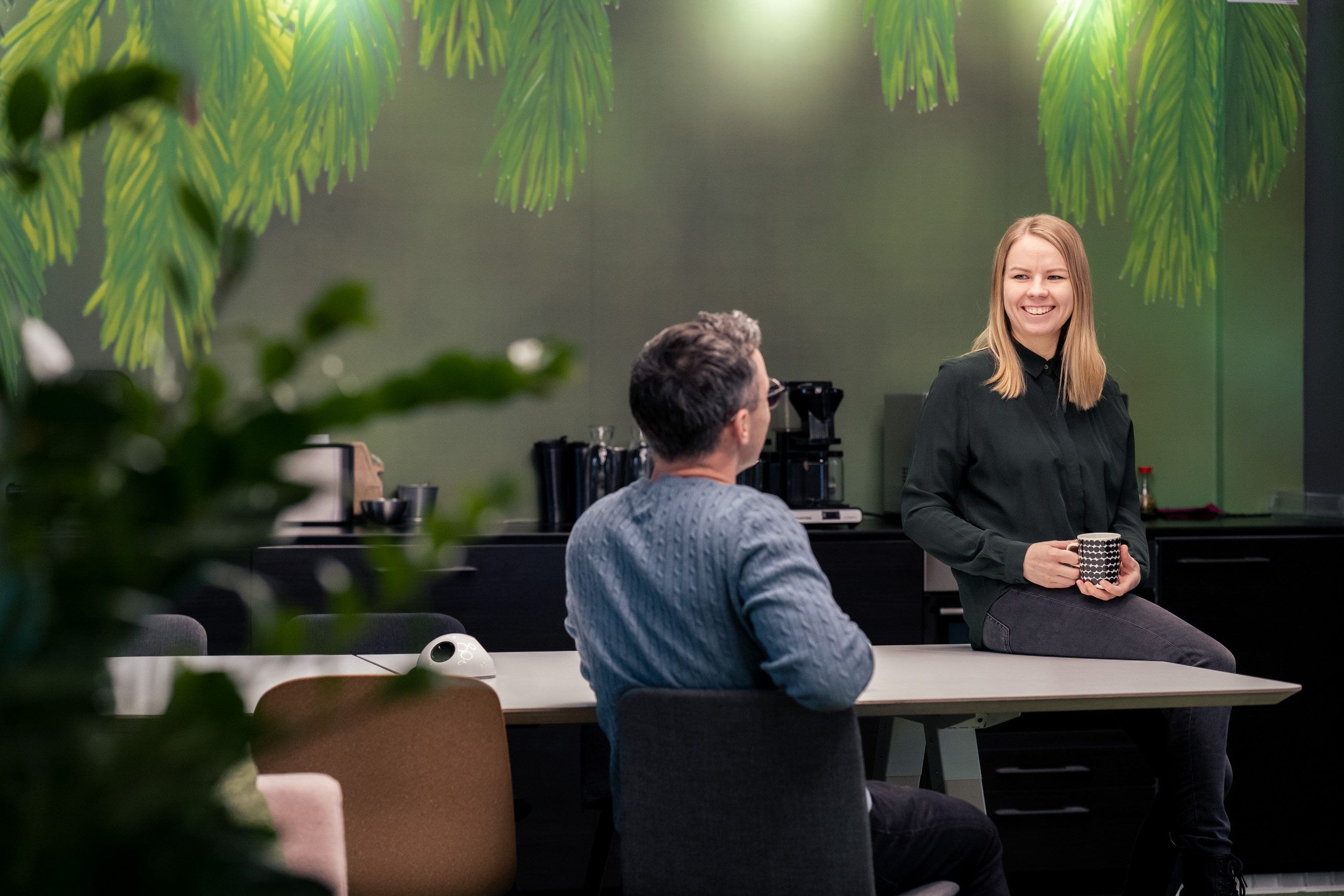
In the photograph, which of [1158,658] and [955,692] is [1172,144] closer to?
[1158,658]

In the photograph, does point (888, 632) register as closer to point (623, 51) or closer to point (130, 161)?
point (623, 51)

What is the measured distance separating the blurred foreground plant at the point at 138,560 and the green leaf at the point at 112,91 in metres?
0.04

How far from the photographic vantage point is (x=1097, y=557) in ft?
7.22

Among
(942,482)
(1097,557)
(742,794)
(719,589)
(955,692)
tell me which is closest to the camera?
(742,794)

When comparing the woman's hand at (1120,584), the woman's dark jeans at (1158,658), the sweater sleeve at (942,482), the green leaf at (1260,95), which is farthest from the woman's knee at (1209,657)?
the green leaf at (1260,95)

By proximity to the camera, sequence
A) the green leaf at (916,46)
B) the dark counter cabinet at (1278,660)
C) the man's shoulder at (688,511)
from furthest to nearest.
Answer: the green leaf at (916,46)
the dark counter cabinet at (1278,660)
the man's shoulder at (688,511)

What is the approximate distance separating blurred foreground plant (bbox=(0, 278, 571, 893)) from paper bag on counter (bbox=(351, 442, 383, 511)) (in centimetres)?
346

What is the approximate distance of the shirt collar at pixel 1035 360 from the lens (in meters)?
2.46

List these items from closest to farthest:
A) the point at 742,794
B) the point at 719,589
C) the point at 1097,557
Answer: the point at 742,794, the point at 719,589, the point at 1097,557

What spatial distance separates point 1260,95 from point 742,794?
393 centimetres

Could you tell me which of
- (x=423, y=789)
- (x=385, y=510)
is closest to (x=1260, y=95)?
(x=385, y=510)

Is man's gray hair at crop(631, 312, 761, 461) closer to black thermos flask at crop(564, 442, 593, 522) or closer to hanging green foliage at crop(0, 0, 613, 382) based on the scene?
black thermos flask at crop(564, 442, 593, 522)

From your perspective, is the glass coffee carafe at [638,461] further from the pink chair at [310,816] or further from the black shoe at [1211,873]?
the pink chair at [310,816]

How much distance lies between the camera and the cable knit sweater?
58.3 inches
